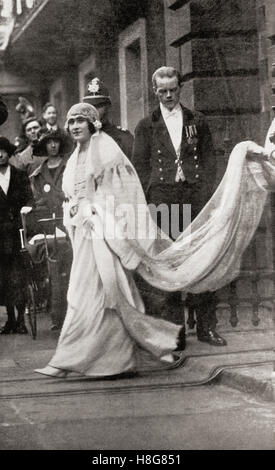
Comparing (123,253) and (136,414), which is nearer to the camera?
(136,414)

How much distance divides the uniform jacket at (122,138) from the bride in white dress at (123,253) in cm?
140

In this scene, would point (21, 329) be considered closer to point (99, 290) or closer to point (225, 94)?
point (225, 94)

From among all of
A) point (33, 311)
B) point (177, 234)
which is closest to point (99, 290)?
point (177, 234)

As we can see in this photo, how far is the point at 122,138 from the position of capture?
10.3 meters

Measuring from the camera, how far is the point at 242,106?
11320 millimetres

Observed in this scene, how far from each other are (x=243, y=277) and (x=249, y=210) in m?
1.70

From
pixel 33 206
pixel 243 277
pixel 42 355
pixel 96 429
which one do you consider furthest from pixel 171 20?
pixel 96 429

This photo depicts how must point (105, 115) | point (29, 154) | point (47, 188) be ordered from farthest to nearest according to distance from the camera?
point (29, 154), point (47, 188), point (105, 115)

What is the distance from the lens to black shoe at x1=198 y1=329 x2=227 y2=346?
927 cm

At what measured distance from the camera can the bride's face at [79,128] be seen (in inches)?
344

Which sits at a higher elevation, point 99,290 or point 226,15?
point 226,15

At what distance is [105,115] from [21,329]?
2406 mm

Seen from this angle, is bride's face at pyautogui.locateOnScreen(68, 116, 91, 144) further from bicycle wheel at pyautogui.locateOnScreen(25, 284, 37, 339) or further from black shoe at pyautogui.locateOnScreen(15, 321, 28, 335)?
black shoe at pyautogui.locateOnScreen(15, 321, 28, 335)

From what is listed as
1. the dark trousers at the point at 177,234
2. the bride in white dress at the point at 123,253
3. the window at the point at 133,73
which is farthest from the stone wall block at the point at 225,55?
the bride in white dress at the point at 123,253
